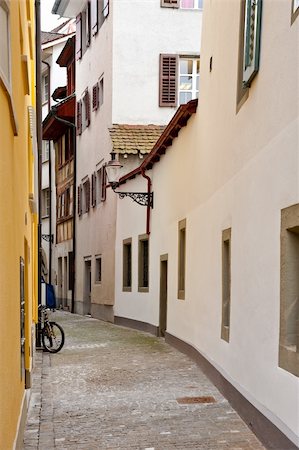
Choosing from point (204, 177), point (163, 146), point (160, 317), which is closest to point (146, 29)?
point (163, 146)

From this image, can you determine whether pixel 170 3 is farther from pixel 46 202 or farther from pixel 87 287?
pixel 46 202

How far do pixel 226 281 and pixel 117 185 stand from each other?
8279 millimetres

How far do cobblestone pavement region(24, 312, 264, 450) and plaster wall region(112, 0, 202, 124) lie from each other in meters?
10.2

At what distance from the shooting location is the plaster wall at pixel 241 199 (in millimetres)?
6719

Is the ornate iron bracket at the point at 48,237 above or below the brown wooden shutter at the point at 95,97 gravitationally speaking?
below

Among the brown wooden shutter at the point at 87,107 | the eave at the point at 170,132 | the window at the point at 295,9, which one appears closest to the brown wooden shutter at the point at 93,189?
the brown wooden shutter at the point at 87,107

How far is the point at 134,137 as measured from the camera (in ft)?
74.6

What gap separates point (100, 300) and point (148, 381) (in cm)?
1411

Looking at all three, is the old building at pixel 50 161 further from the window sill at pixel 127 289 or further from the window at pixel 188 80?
the window sill at pixel 127 289

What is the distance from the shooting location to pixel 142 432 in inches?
314

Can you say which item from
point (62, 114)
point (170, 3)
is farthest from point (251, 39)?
point (62, 114)

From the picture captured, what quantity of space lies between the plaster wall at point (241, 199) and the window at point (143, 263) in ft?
14.0

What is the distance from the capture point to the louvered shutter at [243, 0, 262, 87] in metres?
7.79

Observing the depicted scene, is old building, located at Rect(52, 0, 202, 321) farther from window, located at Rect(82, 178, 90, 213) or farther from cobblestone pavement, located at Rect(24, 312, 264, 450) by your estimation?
cobblestone pavement, located at Rect(24, 312, 264, 450)
